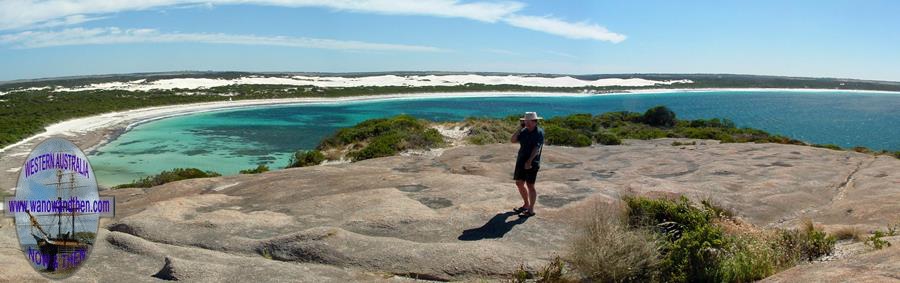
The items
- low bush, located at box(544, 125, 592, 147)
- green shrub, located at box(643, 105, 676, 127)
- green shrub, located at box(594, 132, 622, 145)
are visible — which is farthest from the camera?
green shrub, located at box(643, 105, 676, 127)

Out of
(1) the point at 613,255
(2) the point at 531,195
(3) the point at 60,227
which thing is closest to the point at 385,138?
(2) the point at 531,195

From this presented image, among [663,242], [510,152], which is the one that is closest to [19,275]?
[663,242]

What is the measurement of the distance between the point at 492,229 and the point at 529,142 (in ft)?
5.29

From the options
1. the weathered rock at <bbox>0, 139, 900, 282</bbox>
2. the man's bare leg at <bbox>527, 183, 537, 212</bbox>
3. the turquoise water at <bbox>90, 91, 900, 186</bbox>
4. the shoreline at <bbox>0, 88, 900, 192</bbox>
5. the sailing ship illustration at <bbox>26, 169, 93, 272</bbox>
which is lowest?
the turquoise water at <bbox>90, 91, 900, 186</bbox>

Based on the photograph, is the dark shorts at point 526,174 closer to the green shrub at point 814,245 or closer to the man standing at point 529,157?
the man standing at point 529,157

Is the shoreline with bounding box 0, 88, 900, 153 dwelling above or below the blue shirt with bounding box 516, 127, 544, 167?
below

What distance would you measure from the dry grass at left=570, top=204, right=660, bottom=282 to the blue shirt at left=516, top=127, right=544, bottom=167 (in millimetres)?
2433

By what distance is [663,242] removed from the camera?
7266mm

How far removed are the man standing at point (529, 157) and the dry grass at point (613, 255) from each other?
2.34 meters

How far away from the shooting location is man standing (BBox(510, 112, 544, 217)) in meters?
9.33

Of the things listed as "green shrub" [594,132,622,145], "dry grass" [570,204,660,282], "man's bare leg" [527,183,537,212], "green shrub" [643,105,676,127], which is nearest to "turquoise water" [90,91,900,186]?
"green shrub" [594,132,622,145]

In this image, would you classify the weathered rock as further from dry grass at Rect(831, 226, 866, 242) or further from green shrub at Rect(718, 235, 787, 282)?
dry grass at Rect(831, 226, 866, 242)

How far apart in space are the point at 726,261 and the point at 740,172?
32.1ft

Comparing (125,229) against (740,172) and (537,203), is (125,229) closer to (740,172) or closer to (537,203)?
(537,203)
